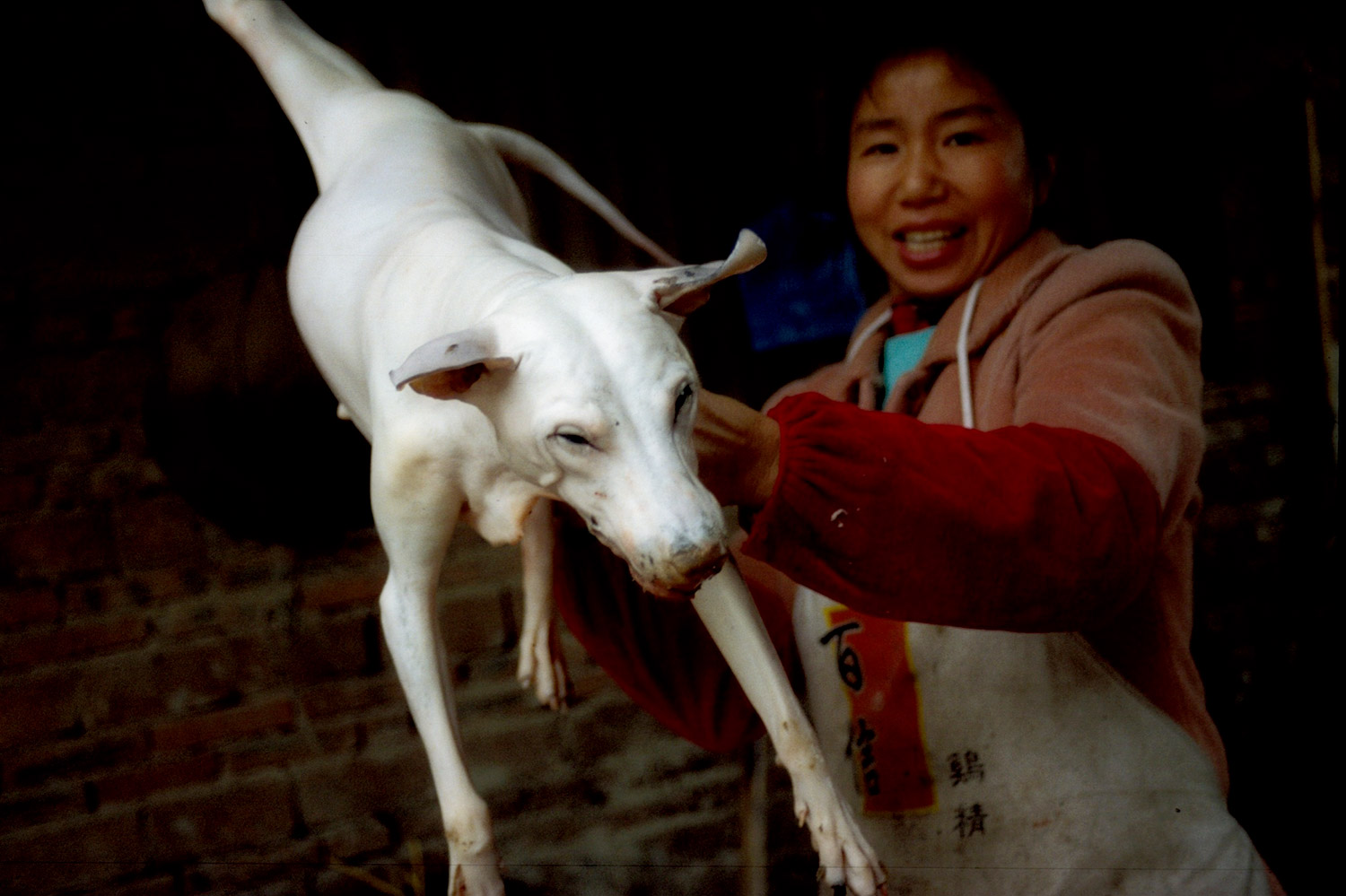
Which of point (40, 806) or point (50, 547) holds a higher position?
point (50, 547)

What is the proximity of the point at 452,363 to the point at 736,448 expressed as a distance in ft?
0.64

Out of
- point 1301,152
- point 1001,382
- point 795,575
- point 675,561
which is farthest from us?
point 1301,152

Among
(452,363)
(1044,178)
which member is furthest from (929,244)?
(452,363)

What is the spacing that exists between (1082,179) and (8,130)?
1060mm

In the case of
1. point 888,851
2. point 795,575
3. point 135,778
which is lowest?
point 888,851

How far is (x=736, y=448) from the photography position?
0.63 meters

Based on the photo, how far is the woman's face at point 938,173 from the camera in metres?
0.85

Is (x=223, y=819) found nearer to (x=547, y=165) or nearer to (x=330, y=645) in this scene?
(x=330, y=645)

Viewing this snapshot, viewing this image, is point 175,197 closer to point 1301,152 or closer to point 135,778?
Answer: point 135,778

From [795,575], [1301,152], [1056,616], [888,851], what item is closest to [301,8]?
[795,575]

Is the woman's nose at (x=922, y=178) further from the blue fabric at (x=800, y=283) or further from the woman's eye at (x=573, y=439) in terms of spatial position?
the woman's eye at (x=573, y=439)

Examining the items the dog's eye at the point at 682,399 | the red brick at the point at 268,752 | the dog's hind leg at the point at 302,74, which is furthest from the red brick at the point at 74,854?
the dog's eye at the point at 682,399

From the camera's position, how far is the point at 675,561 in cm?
48

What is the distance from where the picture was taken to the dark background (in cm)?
89
